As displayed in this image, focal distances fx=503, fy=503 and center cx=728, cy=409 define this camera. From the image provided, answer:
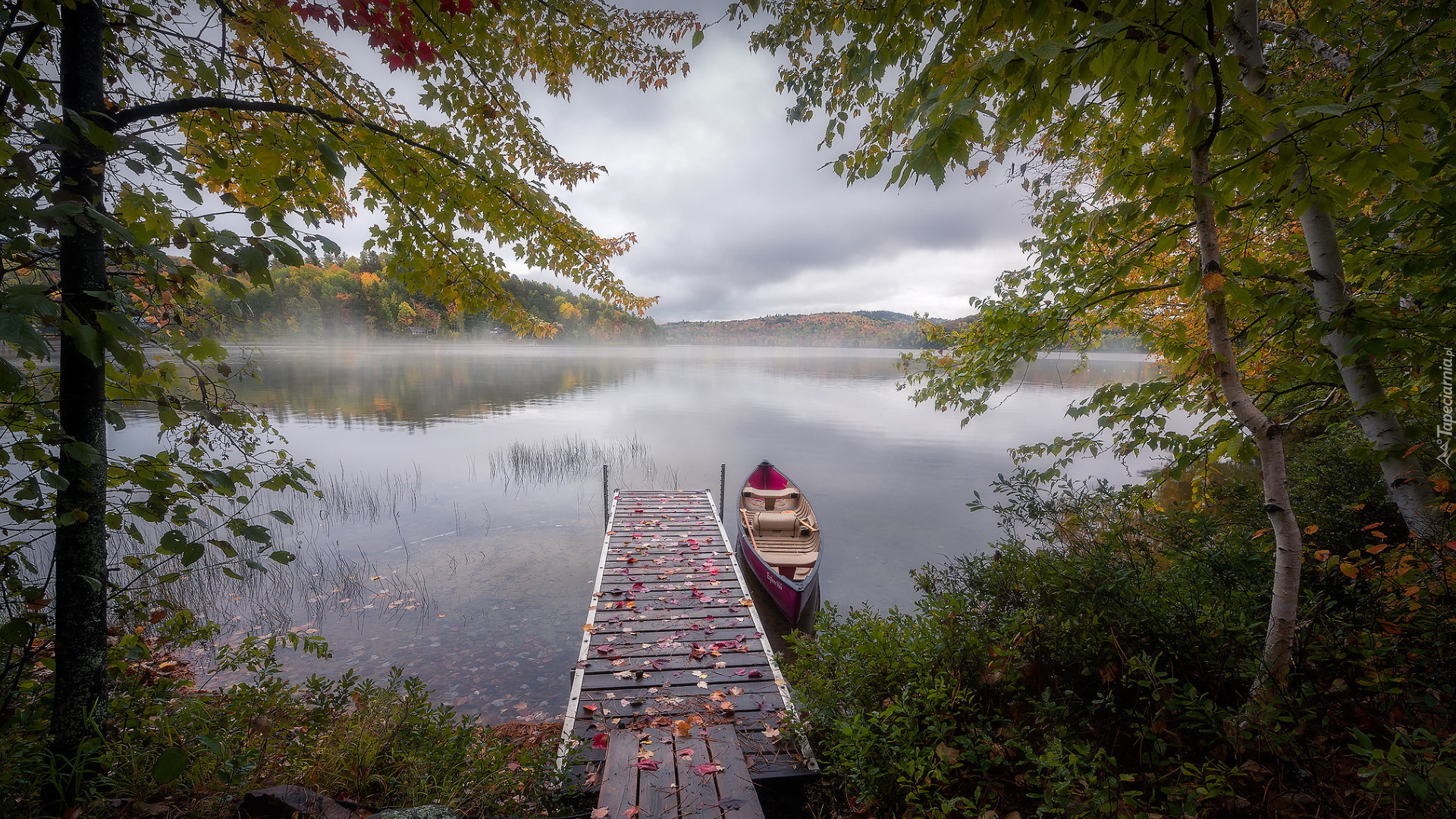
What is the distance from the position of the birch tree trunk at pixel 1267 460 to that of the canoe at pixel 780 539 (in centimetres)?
588

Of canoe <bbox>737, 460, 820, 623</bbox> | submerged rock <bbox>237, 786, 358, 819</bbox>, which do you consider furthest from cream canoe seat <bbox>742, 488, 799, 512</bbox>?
submerged rock <bbox>237, 786, 358, 819</bbox>

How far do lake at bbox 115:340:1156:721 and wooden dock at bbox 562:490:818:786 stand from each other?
1.42 metres

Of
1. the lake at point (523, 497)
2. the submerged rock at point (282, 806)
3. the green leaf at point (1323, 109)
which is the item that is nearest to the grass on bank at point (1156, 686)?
the lake at point (523, 497)

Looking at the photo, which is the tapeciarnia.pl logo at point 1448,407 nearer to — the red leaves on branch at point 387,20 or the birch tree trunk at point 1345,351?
the birch tree trunk at point 1345,351

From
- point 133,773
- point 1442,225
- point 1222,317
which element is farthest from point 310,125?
point 1442,225

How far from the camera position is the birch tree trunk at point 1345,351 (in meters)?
2.63

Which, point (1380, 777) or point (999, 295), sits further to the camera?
point (999, 295)

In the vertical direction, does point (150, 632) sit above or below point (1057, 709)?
below

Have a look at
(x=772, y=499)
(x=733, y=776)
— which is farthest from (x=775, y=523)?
(x=733, y=776)

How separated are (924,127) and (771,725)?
4951mm

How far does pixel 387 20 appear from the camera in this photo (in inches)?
124

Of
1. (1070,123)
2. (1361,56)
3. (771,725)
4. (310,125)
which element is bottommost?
(771,725)

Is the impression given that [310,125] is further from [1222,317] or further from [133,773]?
[1222,317]

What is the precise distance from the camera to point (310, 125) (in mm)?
2961
